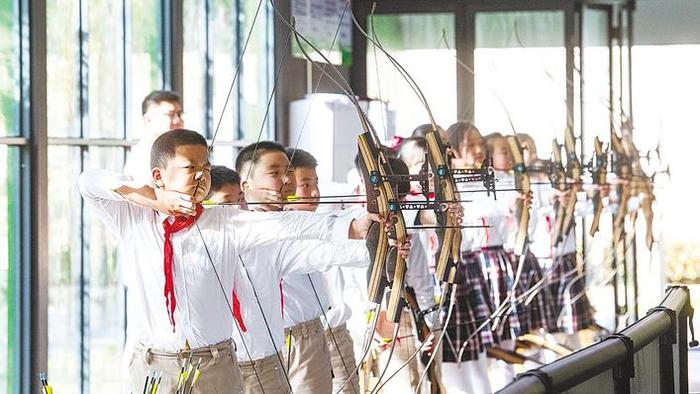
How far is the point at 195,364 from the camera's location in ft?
9.21

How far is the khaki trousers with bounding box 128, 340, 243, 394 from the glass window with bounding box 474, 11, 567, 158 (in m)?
5.69

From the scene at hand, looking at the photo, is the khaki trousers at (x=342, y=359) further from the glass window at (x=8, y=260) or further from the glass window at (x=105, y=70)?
the glass window at (x=105, y=70)

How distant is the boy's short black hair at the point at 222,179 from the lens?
3.31m

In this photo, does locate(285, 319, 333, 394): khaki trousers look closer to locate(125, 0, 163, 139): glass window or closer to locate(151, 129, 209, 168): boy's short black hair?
locate(151, 129, 209, 168): boy's short black hair

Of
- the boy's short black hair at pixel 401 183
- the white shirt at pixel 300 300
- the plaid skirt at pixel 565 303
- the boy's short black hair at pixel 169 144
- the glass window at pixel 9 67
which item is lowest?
the plaid skirt at pixel 565 303

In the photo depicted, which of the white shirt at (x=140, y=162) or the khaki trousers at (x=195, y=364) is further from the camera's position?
the white shirt at (x=140, y=162)

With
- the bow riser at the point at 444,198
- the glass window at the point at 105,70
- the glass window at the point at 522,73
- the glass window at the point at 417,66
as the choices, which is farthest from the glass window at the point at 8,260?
the glass window at the point at 522,73

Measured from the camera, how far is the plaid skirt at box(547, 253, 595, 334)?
6961 millimetres

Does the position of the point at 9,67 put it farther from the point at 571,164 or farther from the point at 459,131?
the point at 571,164

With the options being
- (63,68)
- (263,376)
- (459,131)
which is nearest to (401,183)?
(263,376)

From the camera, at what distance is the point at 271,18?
284 inches

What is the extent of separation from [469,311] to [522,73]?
3.24m

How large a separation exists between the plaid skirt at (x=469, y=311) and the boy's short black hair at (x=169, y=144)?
3.08m

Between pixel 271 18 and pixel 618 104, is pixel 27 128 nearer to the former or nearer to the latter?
pixel 271 18
